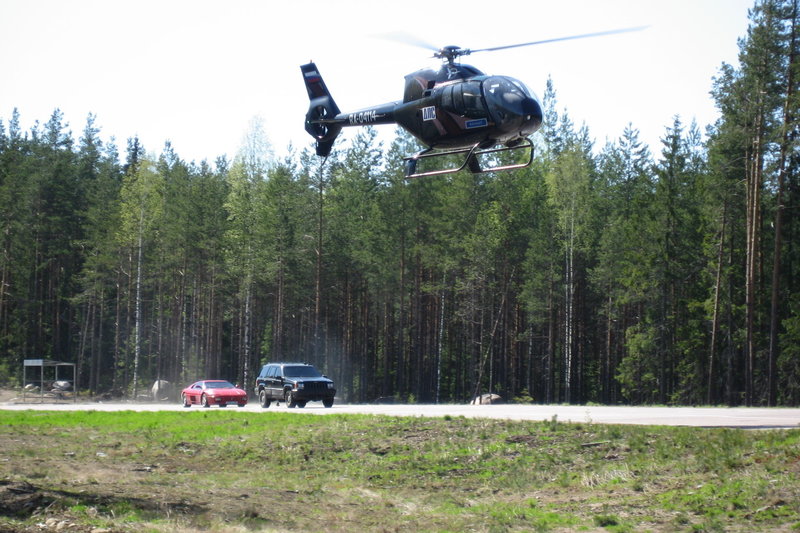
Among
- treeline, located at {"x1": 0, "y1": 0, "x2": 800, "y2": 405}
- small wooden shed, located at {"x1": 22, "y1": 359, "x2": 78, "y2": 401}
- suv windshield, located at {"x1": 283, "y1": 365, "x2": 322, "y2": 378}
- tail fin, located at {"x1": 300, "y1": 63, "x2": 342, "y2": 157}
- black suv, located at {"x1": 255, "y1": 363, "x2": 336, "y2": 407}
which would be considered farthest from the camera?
small wooden shed, located at {"x1": 22, "y1": 359, "x2": 78, "y2": 401}

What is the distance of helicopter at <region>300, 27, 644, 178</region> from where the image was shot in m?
19.7

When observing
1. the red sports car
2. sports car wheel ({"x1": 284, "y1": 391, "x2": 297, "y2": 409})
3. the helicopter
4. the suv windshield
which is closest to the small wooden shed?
the red sports car

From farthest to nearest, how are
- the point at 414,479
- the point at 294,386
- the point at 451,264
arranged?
the point at 451,264, the point at 294,386, the point at 414,479

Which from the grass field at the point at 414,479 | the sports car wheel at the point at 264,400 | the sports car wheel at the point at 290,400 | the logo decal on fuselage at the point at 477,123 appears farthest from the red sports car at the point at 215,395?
the logo decal on fuselage at the point at 477,123

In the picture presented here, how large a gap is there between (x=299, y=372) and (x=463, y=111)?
16.3m

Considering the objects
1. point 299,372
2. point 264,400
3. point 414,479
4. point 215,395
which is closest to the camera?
point 414,479

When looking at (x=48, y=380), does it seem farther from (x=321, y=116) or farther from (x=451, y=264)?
(x=321, y=116)

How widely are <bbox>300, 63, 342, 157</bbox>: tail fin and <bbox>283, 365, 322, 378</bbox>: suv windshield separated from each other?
32.1ft

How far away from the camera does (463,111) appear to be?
800 inches

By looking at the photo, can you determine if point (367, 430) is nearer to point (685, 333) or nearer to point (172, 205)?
point (685, 333)

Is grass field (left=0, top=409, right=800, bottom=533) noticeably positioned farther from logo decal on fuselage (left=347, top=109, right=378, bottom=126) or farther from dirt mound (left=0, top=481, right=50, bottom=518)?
logo decal on fuselage (left=347, top=109, right=378, bottom=126)

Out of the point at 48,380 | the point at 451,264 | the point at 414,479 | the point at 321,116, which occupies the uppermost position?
the point at 321,116

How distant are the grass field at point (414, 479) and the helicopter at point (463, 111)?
634 centimetres

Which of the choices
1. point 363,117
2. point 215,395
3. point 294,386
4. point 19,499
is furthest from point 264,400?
point 19,499
